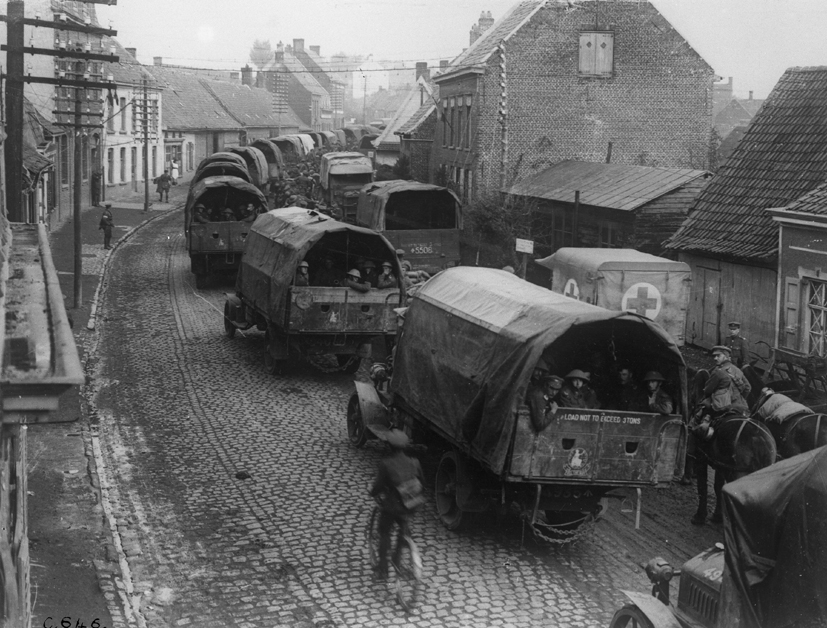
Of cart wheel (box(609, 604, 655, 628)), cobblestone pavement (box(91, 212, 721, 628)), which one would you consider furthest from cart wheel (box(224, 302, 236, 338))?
cart wheel (box(609, 604, 655, 628))

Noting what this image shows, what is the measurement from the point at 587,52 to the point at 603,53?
0.61m

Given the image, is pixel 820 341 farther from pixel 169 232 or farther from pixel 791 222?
pixel 169 232

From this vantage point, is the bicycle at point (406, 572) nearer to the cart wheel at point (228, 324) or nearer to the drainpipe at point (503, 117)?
the cart wheel at point (228, 324)

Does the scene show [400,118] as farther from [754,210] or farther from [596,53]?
[754,210]

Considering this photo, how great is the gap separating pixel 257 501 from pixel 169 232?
30.7m

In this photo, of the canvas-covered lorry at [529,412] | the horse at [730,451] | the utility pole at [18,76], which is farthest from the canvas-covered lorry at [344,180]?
the horse at [730,451]

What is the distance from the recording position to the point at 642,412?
36.8 ft

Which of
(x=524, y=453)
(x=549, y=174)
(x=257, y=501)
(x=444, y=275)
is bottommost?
(x=257, y=501)

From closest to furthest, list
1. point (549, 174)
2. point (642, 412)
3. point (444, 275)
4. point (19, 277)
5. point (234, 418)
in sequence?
point (19, 277) → point (642, 412) → point (444, 275) → point (234, 418) → point (549, 174)

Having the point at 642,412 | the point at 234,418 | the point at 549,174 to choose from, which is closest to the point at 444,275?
the point at 642,412

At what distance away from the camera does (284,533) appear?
1181cm

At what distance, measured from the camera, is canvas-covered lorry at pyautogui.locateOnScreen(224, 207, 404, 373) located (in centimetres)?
1845

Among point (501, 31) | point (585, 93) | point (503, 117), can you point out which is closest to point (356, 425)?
point (503, 117)

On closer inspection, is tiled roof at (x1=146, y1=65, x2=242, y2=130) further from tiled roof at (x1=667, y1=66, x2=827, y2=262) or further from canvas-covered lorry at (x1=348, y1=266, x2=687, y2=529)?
canvas-covered lorry at (x1=348, y1=266, x2=687, y2=529)
